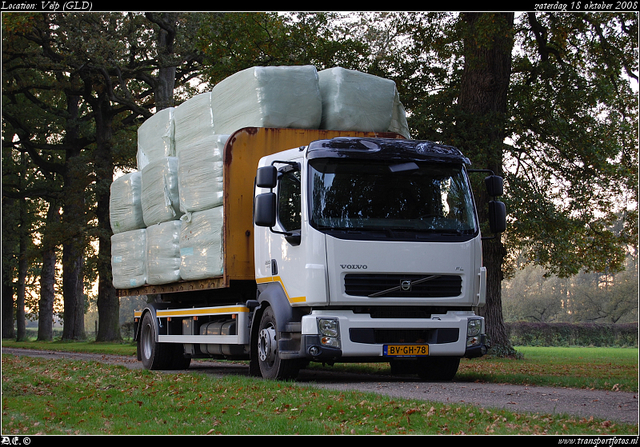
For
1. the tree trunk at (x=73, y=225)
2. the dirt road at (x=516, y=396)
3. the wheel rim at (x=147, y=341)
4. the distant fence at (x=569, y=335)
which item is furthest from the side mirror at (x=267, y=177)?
the distant fence at (x=569, y=335)

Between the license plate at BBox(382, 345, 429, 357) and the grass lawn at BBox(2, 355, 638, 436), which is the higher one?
the license plate at BBox(382, 345, 429, 357)

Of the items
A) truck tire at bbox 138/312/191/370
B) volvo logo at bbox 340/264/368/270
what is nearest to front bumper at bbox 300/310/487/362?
volvo logo at bbox 340/264/368/270

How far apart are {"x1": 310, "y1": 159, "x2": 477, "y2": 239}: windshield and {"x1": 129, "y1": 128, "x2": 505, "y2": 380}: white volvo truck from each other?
0.5 inches

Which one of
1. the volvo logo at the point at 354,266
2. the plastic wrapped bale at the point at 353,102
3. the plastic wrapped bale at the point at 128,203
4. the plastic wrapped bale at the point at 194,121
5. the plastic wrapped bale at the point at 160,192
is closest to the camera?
the volvo logo at the point at 354,266

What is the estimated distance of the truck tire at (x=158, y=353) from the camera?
1493 centimetres

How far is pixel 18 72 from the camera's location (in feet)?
110

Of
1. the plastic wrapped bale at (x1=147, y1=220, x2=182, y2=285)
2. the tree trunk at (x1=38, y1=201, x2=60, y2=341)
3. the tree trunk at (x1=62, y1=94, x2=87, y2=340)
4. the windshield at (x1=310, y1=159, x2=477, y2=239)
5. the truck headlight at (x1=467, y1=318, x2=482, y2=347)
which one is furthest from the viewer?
the tree trunk at (x1=38, y1=201, x2=60, y2=341)

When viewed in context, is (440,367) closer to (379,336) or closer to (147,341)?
(379,336)

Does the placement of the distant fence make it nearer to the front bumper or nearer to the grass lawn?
the front bumper

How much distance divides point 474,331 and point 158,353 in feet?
21.1

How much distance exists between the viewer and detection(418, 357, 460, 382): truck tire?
39.0 ft

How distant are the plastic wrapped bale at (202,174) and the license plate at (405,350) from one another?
11.1ft

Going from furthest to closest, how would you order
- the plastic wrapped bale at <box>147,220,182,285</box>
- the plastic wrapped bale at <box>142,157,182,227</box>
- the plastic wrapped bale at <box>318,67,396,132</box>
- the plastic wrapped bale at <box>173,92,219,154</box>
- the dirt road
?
the plastic wrapped bale at <box>142,157,182,227</box> → the plastic wrapped bale at <box>147,220,182,285</box> → the plastic wrapped bale at <box>173,92,219,154</box> → the plastic wrapped bale at <box>318,67,396,132</box> → the dirt road

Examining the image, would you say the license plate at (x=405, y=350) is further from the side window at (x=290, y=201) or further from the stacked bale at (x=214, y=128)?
the stacked bale at (x=214, y=128)
